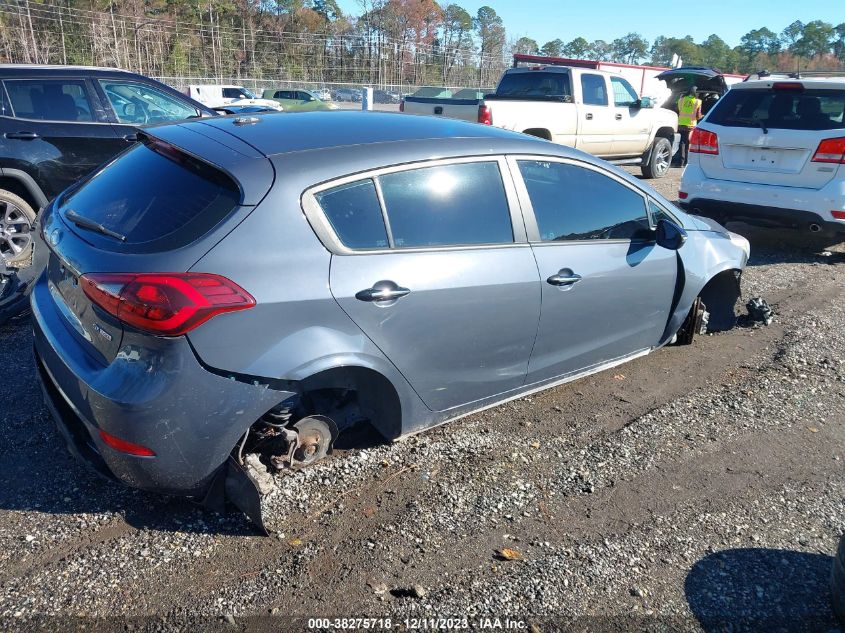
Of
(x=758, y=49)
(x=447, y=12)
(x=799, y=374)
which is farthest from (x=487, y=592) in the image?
(x=758, y=49)

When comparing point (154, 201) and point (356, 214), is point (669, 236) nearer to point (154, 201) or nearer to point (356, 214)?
point (356, 214)

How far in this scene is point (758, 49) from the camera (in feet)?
343

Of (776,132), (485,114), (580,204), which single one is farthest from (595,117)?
(580,204)

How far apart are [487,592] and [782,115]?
696 centimetres

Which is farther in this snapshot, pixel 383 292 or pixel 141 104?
pixel 141 104

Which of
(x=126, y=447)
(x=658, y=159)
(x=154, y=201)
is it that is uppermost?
(x=154, y=201)

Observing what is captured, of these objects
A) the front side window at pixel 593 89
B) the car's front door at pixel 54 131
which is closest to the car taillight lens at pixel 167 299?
the car's front door at pixel 54 131

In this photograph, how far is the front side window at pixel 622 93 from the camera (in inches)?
532

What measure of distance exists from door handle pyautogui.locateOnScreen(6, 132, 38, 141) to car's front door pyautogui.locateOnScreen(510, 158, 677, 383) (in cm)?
490

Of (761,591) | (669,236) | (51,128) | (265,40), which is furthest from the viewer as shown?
(265,40)

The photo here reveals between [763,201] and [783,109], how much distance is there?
1052 millimetres

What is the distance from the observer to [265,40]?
177 ft

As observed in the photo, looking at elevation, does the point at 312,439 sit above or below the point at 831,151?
below

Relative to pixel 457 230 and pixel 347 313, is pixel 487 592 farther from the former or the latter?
pixel 457 230
